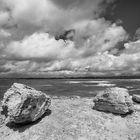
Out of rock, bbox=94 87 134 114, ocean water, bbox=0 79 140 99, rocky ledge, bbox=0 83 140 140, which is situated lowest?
ocean water, bbox=0 79 140 99

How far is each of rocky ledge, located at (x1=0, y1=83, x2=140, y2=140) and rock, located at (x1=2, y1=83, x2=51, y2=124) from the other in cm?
63

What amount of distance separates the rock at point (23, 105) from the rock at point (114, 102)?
4.68 meters

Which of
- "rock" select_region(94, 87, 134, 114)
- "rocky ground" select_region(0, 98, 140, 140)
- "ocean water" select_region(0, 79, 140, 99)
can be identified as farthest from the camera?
"ocean water" select_region(0, 79, 140, 99)

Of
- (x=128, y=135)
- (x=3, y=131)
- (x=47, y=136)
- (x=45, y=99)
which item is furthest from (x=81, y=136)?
(x=3, y=131)

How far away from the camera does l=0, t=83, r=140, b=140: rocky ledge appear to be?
33.9 ft

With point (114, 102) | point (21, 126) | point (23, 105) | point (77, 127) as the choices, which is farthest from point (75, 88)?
point (23, 105)

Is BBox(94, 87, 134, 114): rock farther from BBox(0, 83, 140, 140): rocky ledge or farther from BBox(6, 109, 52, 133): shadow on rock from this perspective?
BBox(6, 109, 52, 133): shadow on rock

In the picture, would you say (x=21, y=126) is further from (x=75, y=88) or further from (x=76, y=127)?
(x=75, y=88)

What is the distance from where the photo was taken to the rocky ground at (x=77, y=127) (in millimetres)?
10312

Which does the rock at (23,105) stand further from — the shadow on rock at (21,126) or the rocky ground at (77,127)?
the rocky ground at (77,127)

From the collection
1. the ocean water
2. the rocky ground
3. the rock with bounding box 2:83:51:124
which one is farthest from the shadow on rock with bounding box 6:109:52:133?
the ocean water

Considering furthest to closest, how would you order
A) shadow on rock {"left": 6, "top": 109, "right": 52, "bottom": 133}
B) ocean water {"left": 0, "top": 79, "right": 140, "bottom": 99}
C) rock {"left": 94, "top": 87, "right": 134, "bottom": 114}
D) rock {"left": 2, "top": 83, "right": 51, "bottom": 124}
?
ocean water {"left": 0, "top": 79, "right": 140, "bottom": 99} < rock {"left": 94, "top": 87, "right": 134, "bottom": 114} < shadow on rock {"left": 6, "top": 109, "right": 52, "bottom": 133} < rock {"left": 2, "top": 83, "right": 51, "bottom": 124}

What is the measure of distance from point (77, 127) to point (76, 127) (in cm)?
7

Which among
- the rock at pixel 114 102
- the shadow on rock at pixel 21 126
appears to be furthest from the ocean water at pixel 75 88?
the shadow on rock at pixel 21 126
